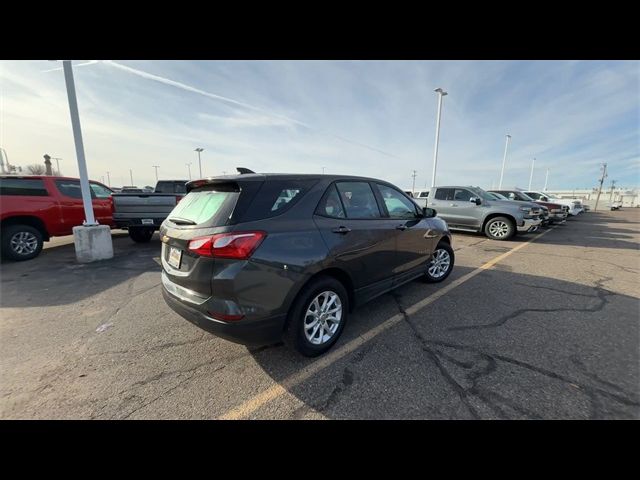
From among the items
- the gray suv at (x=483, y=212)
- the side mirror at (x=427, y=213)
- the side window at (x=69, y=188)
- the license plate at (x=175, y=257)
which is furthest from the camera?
the gray suv at (x=483, y=212)

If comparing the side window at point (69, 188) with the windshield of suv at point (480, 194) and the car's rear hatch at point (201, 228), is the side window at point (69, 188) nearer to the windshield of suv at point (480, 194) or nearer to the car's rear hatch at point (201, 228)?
the car's rear hatch at point (201, 228)

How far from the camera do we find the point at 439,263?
A: 15.4ft

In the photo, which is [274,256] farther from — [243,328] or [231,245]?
[243,328]

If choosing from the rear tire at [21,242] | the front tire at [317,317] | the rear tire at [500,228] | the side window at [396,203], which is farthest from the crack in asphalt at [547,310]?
the rear tire at [21,242]

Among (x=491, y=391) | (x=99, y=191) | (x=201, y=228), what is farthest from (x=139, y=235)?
(x=491, y=391)

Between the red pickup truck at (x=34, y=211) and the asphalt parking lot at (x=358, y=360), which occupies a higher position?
the red pickup truck at (x=34, y=211)

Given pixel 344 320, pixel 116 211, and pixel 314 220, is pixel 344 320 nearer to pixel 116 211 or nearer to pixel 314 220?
pixel 314 220

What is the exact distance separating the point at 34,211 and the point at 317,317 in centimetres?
762

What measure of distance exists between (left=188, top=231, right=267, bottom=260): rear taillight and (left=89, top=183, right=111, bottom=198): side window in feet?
25.8

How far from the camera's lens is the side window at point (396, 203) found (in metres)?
3.60

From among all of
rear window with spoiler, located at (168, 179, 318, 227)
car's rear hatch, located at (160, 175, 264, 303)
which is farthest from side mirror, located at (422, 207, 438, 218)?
car's rear hatch, located at (160, 175, 264, 303)

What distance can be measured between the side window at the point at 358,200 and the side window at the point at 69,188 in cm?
768
